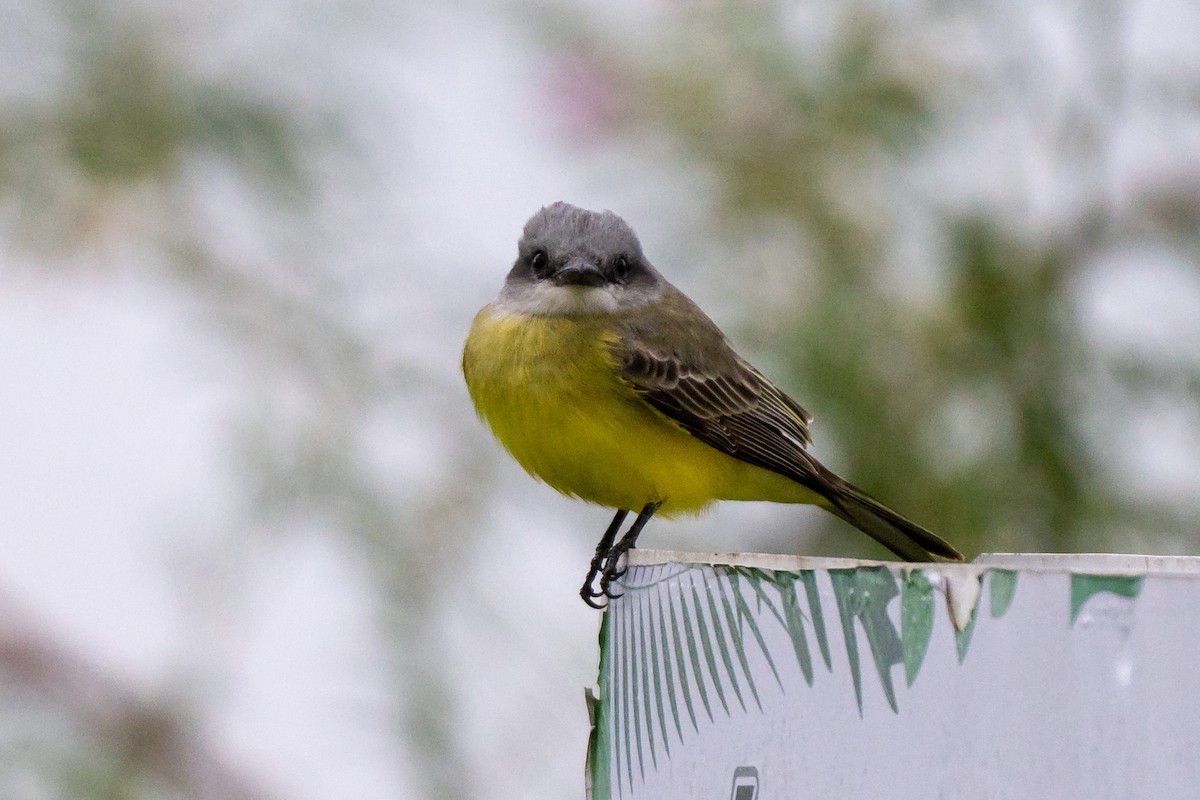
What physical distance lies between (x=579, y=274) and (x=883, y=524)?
72cm

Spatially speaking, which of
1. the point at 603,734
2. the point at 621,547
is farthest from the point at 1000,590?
the point at 621,547

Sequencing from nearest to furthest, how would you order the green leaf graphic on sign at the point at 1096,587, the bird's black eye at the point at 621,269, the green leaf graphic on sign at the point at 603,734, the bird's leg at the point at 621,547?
the green leaf graphic on sign at the point at 1096,587 → the green leaf graphic on sign at the point at 603,734 → the bird's leg at the point at 621,547 → the bird's black eye at the point at 621,269

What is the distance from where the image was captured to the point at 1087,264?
330cm

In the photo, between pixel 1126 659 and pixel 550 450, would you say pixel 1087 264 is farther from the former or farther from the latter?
pixel 1126 659

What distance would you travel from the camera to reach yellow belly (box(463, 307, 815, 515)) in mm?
2688

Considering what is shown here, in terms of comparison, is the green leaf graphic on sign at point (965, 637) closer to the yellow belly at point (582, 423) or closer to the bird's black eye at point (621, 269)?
the yellow belly at point (582, 423)

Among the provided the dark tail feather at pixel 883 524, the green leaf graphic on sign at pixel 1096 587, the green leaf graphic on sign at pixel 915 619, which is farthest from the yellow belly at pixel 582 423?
the green leaf graphic on sign at pixel 1096 587

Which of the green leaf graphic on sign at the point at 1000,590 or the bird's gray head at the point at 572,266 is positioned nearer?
the green leaf graphic on sign at the point at 1000,590

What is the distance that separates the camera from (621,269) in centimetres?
304

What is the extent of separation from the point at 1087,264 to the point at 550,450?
134 centimetres

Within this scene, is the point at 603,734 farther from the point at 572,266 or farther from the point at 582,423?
the point at 572,266

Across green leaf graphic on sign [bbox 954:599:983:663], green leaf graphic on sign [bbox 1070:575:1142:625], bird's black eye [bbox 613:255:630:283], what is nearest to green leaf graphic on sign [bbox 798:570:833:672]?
green leaf graphic on sign [bbox 954:599:983:663]

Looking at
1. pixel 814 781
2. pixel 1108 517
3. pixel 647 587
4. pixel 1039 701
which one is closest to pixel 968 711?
pixel 1039 701

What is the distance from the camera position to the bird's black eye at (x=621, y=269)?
9.87 feet
